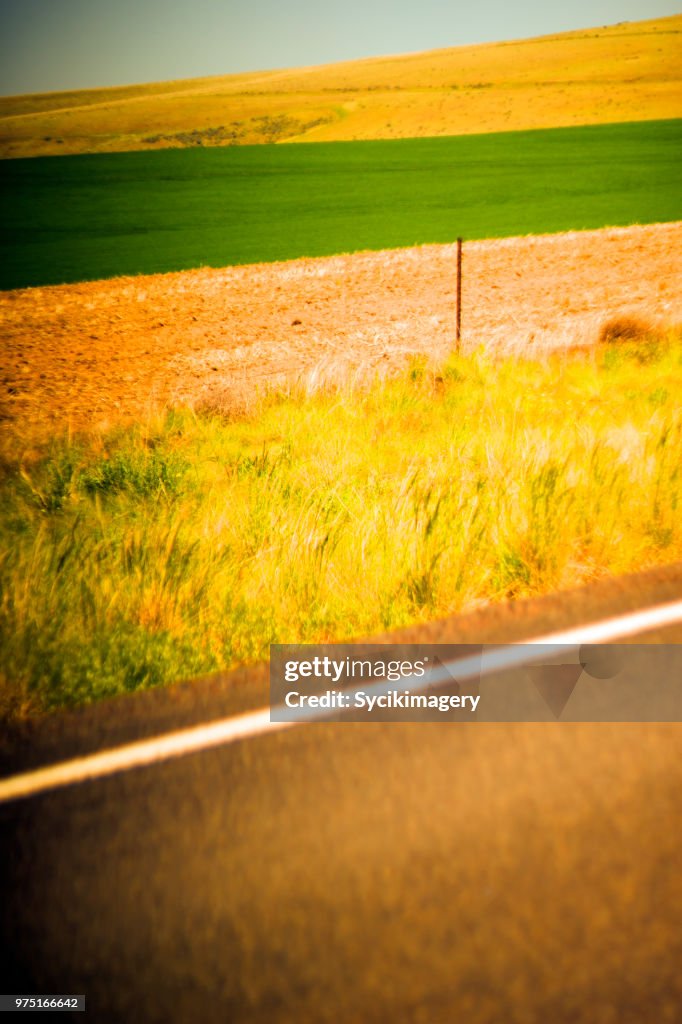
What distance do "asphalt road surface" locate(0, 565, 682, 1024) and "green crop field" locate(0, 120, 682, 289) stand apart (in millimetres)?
22088

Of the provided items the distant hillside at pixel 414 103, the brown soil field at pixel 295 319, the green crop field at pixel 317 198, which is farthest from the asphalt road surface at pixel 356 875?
the distant hillside at pixel 414 103

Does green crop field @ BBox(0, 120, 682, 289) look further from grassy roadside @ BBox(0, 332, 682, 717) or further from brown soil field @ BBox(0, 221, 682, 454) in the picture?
grassy roadside @ BBox(0, 332, 682, 717)

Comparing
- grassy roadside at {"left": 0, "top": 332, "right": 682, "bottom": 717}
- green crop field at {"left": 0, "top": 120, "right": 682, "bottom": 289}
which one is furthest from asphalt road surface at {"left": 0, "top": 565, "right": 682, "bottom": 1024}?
green crop field at {"left": 0, "top": 120, "right": 682, "bottom": 289}

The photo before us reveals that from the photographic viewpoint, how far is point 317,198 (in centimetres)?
3834

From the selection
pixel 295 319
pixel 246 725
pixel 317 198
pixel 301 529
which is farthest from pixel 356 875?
pixel 317 198

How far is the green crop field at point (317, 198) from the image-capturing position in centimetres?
2672

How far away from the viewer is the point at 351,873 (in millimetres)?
2320

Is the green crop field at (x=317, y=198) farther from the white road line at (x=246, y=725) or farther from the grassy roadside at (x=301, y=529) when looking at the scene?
the white road line at (x=246, y=725)

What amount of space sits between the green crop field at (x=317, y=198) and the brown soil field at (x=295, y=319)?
3.99 m

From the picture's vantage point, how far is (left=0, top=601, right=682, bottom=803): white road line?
2732 millimetres

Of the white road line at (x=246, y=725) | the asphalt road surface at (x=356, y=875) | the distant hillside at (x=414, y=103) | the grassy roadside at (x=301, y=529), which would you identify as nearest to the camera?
the asphalt road surface at (x=356, y=875)

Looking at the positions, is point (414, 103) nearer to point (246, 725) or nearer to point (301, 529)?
point (301, 529)

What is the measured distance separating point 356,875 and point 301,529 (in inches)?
106

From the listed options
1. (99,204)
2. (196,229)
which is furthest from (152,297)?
(99,204)
